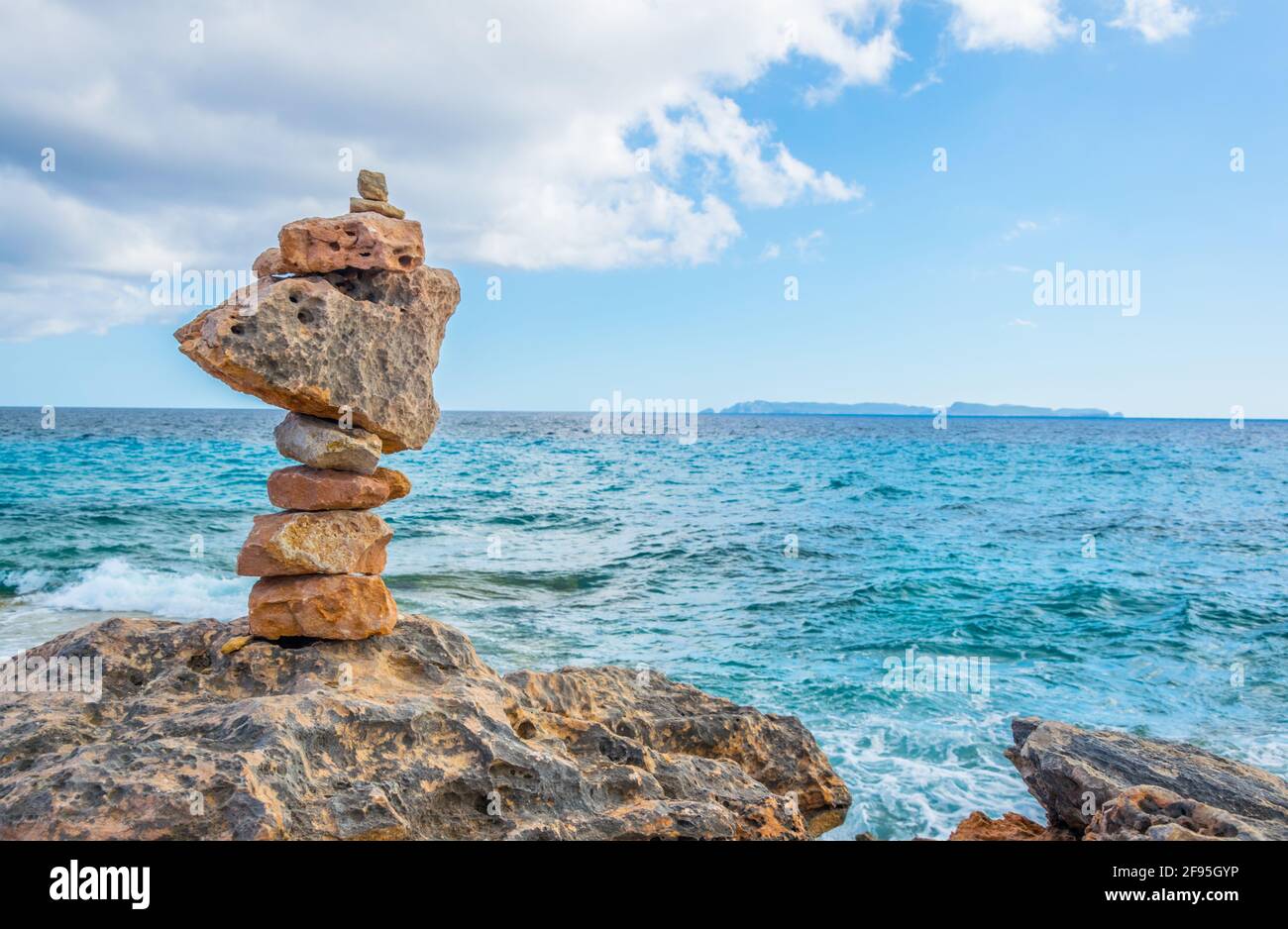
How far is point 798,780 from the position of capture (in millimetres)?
7848

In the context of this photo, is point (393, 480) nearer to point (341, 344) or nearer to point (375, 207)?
point (341, 344)

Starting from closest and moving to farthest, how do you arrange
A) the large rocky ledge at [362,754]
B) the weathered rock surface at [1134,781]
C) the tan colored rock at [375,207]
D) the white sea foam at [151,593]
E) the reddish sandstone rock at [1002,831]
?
the large rocky ledge at [362,754] < the weathered rock surface at [1134,781] < the reddish sandstone rock at [1002,831] < the tan colored rock at [375,207] < the white sea foam at [151,593]

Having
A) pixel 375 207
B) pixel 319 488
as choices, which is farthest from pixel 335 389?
pixel 375 207

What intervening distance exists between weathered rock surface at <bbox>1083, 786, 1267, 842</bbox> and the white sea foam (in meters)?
16.1

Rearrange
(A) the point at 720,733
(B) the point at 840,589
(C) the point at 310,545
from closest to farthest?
(C) the point at 310,545
(A) the point at 720,733
(B) the point at 840,589

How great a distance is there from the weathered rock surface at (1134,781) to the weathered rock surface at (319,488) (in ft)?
20.8

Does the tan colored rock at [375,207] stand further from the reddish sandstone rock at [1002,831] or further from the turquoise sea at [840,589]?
the turquoise sea at [840,589]

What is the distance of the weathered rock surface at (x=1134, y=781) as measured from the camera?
5.73 m

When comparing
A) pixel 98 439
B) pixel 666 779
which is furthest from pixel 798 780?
pixel 98 439

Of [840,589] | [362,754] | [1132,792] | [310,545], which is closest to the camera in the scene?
[362,754]

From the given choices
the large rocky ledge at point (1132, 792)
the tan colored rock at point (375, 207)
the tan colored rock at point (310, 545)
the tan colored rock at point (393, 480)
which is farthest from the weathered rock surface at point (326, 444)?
the large rocky ledge at point (1132, 792)

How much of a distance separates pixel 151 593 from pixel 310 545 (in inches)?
567

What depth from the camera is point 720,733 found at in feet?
25.9

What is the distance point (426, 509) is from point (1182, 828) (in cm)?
3140
